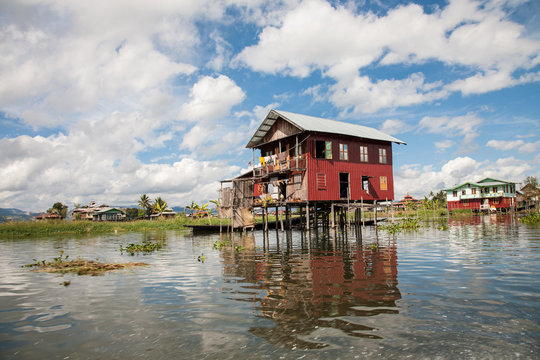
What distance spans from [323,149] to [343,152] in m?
1.90

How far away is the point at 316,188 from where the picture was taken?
27.2m

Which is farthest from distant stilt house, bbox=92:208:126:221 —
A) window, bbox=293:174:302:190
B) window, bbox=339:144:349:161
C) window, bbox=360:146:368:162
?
window, bbox=360:146:368:162

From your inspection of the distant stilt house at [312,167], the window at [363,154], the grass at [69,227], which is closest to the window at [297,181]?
the distant stilt house at [312,167]

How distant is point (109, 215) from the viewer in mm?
83438

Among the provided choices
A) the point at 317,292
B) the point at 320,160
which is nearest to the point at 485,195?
the point at 320,160

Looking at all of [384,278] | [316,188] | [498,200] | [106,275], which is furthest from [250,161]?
[498,200]

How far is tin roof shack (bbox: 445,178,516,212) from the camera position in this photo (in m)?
58.6

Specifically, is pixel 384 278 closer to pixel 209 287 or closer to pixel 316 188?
pixel 209 287

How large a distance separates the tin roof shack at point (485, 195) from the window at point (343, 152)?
42.5m

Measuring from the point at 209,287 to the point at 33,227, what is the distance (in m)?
37.8

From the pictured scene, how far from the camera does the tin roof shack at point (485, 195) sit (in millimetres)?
58562

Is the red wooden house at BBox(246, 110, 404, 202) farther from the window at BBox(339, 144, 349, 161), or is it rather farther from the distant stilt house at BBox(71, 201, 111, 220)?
the distant stilt house at BBox(71, 201, 111, 220)

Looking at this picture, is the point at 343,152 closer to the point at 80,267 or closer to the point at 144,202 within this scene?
the point at 80,267

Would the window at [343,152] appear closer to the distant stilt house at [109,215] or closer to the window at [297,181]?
the window at [297,181]
